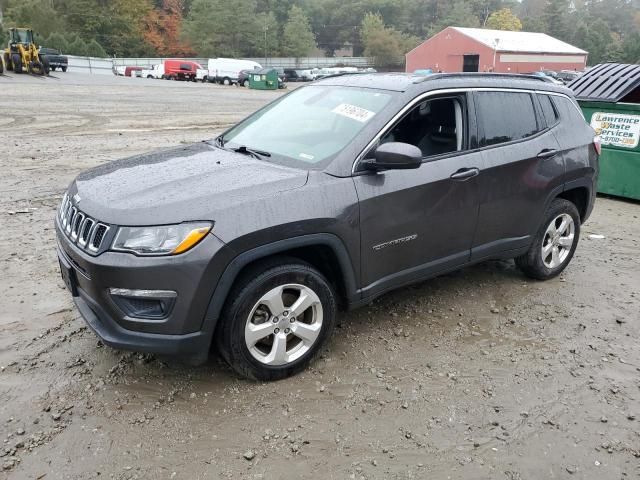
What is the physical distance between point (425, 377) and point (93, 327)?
1.98 metres

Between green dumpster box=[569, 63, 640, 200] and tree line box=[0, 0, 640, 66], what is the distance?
6448 centimetres

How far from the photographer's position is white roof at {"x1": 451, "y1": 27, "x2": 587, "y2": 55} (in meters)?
59.6

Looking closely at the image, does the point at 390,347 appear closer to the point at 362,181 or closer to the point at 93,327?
the point at 362,181

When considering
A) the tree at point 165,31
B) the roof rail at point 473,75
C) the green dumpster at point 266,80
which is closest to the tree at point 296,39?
the tree at point 165,31

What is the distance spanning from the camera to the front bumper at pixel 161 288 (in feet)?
9.12

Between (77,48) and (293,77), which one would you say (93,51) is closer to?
(77,48)

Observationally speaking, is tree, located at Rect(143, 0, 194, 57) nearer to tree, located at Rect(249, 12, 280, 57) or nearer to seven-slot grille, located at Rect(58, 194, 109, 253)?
tree, located at Rect(249, 12, 280, 57)

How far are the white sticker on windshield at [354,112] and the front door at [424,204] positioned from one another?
18 centimetres

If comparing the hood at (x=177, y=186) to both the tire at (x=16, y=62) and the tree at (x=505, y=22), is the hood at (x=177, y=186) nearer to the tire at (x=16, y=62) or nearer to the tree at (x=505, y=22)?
the tire at (x=16, y=62)

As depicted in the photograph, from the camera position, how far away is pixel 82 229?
9.86 feet

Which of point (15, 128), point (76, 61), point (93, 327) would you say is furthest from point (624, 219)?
point (76, 61)

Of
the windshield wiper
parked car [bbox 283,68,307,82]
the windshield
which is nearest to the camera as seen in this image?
the windshield

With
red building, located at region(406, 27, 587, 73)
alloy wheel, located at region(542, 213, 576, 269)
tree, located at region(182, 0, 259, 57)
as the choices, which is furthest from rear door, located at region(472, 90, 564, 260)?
tree, located at region(182, 0, 259, 57)

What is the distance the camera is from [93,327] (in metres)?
3.02
